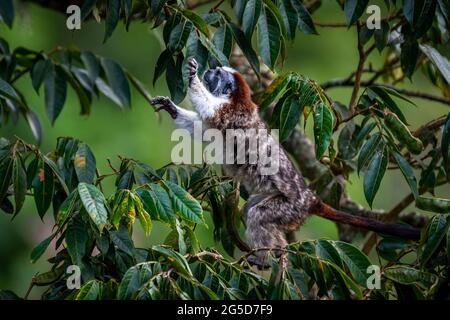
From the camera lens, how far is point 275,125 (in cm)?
329

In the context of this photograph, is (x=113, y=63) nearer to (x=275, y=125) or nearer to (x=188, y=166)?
(x=188, y=166)

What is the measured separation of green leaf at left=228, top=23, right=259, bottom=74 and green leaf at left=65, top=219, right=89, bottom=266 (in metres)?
1.11

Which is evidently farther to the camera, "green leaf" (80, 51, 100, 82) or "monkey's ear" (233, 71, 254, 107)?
"green leaf" (80, 51, 100, 82)

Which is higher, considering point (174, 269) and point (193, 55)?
point (193, 55)

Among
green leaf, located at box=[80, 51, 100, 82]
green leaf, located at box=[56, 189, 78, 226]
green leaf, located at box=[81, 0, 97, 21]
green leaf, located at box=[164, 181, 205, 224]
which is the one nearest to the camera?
green leaf, located at box=[56, 189, 78, 226]

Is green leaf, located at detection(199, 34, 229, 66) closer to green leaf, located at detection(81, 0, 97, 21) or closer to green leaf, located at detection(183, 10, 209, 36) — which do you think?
green leaf, located at detection(183, 10, 209, 36)

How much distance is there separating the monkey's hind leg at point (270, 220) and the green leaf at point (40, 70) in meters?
1.24

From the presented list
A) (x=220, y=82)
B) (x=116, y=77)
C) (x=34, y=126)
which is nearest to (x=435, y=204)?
(x=220, y=82)

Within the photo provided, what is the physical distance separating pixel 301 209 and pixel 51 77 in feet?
4.73

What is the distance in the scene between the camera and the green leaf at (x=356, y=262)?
108 inches

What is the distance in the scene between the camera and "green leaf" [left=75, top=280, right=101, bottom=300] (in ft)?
8.03

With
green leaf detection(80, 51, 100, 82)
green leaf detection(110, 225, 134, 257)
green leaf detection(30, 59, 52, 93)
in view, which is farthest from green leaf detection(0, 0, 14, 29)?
green leaf detection(110, 225, 134, 257)

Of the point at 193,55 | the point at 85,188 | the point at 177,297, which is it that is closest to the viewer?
the point at 177,297
